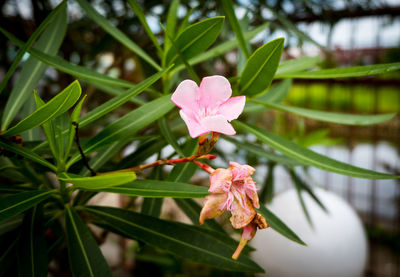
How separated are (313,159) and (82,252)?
0.35 metres

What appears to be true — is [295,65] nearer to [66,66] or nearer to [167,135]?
[167,135]

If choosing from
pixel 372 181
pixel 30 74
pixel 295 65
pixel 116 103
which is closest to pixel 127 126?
pixel 116 103

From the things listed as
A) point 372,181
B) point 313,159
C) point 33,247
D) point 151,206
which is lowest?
point 33,247

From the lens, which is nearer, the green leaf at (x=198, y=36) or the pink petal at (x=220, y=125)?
the pink petal at (x=220, y=125)

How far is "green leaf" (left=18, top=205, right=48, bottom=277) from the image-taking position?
41 centimetres

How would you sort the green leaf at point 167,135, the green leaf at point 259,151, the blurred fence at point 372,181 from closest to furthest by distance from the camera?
1. the green leaf at point 167,135
2. the green leaf at point 259,151
3. the blurred fence at point 372,181

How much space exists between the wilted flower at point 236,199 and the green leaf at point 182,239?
187 mm

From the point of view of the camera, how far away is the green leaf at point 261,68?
36 centimetres

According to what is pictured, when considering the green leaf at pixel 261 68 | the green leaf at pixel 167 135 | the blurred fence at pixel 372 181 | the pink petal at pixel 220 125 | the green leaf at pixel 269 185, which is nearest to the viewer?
the pink petal at pixel 220 125

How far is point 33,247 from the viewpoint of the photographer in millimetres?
426

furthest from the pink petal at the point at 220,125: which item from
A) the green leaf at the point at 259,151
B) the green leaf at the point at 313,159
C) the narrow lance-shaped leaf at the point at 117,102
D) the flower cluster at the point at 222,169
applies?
the green leaf at the point at 259,151

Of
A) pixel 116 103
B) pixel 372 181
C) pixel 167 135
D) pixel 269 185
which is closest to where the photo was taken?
pixel 116 103

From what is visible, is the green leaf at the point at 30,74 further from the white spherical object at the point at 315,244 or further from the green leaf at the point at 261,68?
the white spherical object at the point at 315,244

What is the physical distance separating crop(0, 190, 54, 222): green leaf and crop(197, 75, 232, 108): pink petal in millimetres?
240
